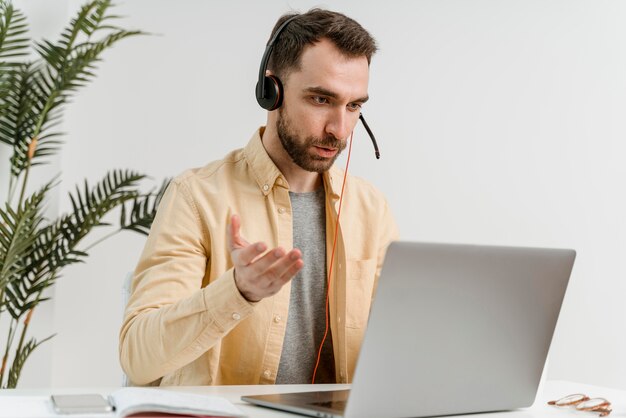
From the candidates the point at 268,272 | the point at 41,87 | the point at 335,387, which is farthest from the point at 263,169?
the point at 41,87

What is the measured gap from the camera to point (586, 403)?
1.37 metres

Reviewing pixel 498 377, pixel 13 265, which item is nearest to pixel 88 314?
pixel 13 265

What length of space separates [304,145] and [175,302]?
1.55 ft

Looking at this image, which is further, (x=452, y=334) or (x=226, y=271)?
(x=226, y=271)

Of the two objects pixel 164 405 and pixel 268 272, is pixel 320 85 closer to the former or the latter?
pixel 268 272

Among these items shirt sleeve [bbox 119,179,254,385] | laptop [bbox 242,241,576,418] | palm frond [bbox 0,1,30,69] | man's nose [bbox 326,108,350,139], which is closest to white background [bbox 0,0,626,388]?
palm frond [bbox 0,1,30,69]

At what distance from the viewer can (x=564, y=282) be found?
125 centimetres

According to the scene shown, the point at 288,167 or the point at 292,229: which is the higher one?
the point at 288,167

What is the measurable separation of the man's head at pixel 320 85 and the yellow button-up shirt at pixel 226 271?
89mm

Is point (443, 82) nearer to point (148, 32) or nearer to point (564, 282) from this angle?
point (148, 32)

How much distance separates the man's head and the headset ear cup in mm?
17

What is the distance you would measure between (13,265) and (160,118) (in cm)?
83

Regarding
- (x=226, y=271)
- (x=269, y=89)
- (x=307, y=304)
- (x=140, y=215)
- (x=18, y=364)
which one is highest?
(x=269, y=89)

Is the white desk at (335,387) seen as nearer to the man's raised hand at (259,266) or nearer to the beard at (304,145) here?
the man's raised hand at (259,266)
